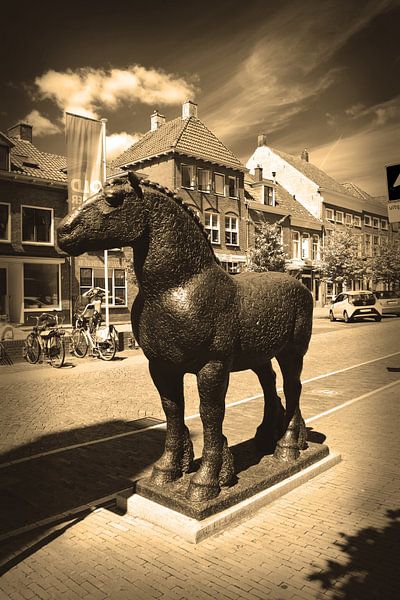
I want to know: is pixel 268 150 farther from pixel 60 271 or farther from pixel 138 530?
pixel 138 530

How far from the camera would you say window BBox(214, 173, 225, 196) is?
28.7 metres

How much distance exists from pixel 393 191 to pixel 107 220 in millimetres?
3271

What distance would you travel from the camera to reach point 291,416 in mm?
4328

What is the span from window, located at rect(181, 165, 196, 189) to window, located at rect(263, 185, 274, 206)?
26.6 ft

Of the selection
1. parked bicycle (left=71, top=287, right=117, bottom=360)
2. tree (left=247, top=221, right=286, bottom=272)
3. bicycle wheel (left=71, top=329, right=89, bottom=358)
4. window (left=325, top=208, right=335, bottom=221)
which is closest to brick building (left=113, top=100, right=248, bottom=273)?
tree (left=247, top=221, right=286, bottom=272)

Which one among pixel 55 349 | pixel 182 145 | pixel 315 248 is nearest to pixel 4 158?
pixel 182 145

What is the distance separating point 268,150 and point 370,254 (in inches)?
473

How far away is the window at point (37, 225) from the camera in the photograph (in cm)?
2141

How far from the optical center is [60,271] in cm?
2242

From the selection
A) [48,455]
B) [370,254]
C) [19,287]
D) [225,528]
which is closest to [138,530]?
[225,528]

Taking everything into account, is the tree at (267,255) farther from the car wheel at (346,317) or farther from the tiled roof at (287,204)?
the tiled roof at (287,204)

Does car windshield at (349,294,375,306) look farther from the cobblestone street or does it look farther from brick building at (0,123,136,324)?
the cobblestone street

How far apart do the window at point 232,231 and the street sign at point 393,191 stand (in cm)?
2442

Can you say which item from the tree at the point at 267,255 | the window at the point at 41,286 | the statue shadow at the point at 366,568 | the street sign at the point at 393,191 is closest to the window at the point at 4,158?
the window at the point at 41,286
